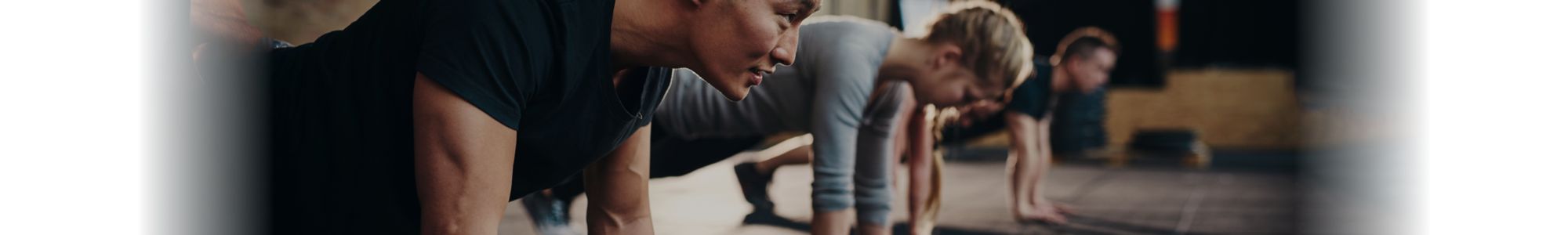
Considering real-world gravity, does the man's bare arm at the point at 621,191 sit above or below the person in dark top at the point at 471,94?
below

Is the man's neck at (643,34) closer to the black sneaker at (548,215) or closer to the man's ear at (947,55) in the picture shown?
the black sneaker at (548,215)

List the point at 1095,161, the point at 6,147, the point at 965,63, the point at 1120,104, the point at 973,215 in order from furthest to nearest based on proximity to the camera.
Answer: the point at 1120,104 < the point at 1095,161 < the point at 973,215 < the point at 965,63 < the point at 6,147

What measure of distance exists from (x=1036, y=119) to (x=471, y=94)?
3261 millimetres

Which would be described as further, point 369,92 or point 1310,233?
point 1310,233

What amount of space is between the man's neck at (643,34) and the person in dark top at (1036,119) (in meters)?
2.63

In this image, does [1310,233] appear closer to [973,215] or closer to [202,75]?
[973,215]

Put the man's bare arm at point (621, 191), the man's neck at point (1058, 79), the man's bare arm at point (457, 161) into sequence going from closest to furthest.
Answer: the man's bare arm at point (457, 161), the man's bare arm at point (621, 191), the man's neck at point (1058, 79)

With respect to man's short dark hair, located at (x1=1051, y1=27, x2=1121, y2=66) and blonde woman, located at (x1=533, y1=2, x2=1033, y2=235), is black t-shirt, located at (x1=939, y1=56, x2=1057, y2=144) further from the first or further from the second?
blonde woman, located at (x1=533, y1=2, x2=1033, y2=235)

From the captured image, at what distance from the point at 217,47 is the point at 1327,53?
340 inches

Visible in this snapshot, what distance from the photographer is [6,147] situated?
111cm

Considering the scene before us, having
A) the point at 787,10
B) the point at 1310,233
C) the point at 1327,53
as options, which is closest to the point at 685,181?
the point at 787,10

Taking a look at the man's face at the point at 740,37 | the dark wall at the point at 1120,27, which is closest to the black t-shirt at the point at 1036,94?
the dark wall at the point at 1120,27

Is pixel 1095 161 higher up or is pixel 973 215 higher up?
pixel 973 215

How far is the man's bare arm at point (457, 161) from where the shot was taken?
1036 mm
